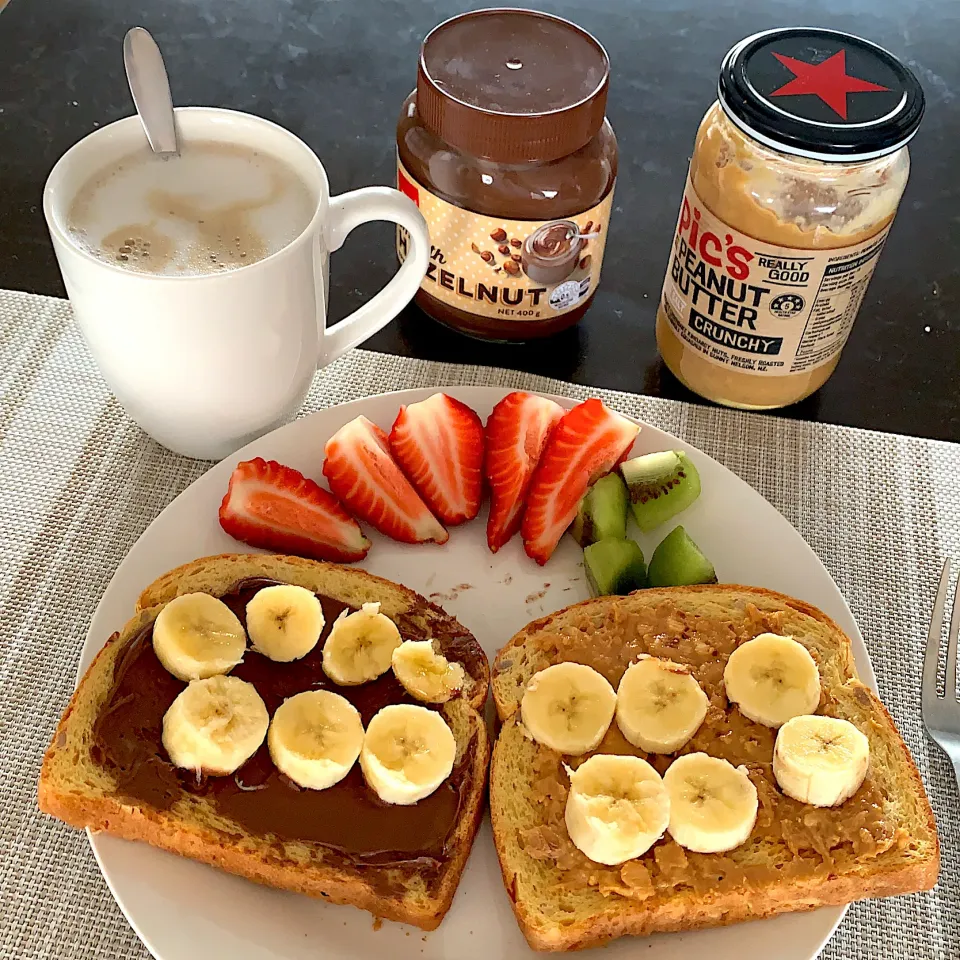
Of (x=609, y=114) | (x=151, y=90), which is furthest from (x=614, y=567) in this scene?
(x=609, y=114)

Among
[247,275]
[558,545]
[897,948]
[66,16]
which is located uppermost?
[247,275]

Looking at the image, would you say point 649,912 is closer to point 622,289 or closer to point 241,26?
point 622,289

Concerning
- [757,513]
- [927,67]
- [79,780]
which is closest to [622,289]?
[757,513]

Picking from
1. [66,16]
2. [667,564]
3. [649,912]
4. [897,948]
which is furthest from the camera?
[66,16]

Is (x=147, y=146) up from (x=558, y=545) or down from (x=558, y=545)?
→ up

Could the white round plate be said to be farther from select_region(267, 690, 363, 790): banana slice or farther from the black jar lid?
the black jar lid

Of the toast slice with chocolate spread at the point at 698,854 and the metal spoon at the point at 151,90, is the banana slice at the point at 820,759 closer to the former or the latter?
the toast slice with chocolate spread at the point at 698,854

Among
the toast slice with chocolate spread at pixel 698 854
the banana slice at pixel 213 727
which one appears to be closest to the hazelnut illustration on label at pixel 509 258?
the toast slice with chocolate spread at pixel 698 854
